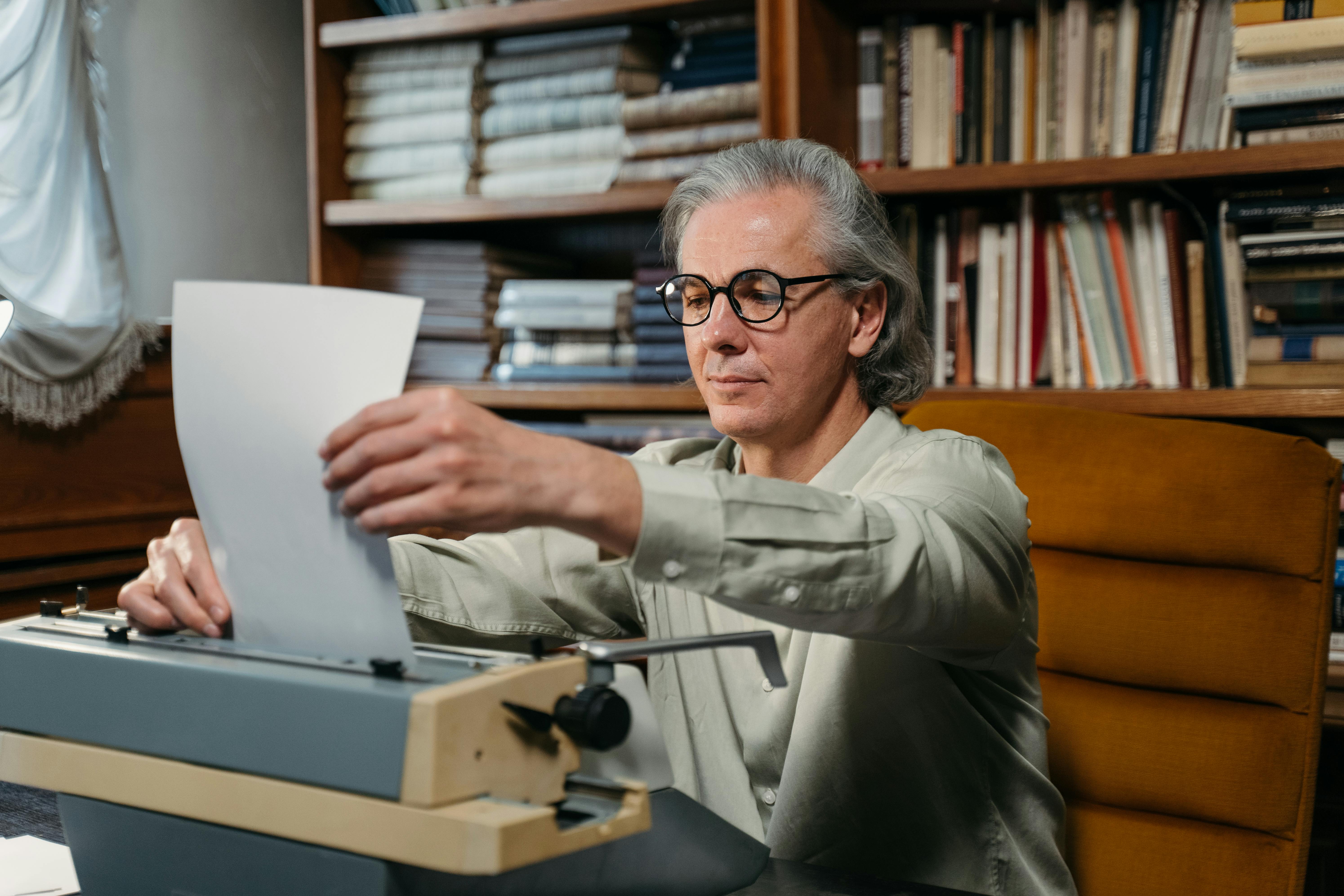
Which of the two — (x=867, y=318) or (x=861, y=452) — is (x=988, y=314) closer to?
(x=867, y=318)

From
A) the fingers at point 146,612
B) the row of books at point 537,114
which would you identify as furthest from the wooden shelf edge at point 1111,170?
the fingers at point 146,612

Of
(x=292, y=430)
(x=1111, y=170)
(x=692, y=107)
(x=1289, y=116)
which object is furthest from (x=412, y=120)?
(x=292, y=430)

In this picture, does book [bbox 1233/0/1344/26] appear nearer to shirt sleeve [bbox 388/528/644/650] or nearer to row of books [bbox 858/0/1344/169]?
row of books [bbox 858/0/1344/169]

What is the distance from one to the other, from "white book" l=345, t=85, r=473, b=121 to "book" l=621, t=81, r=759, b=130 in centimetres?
35

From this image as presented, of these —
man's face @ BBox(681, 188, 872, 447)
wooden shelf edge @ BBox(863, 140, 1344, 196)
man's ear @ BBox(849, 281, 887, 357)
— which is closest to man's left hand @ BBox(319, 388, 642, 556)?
man's face @ BBox(681, 188, 872, 447)

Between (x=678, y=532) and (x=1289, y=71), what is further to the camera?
(x=1289, y=71)

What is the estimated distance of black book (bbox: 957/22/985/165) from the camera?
5.93 ft

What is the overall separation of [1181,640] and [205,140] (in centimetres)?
201

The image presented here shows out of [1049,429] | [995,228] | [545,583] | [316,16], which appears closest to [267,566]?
[545,583]

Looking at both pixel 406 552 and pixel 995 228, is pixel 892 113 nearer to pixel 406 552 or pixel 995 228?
pixel 995 228

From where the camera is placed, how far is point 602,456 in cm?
64

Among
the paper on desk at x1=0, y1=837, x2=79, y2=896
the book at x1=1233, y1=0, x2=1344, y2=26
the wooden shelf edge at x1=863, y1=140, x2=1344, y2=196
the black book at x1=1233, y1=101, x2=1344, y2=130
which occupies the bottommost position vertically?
the paper on desk at x1=0, y1=837, x2=79, y2=896

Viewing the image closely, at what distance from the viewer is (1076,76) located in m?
1.75

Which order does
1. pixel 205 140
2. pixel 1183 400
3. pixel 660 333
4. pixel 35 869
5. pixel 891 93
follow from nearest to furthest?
pixel 35 869, pixel 1183 400, pixel 891 93, pixel 660 333, pixel 205 140
